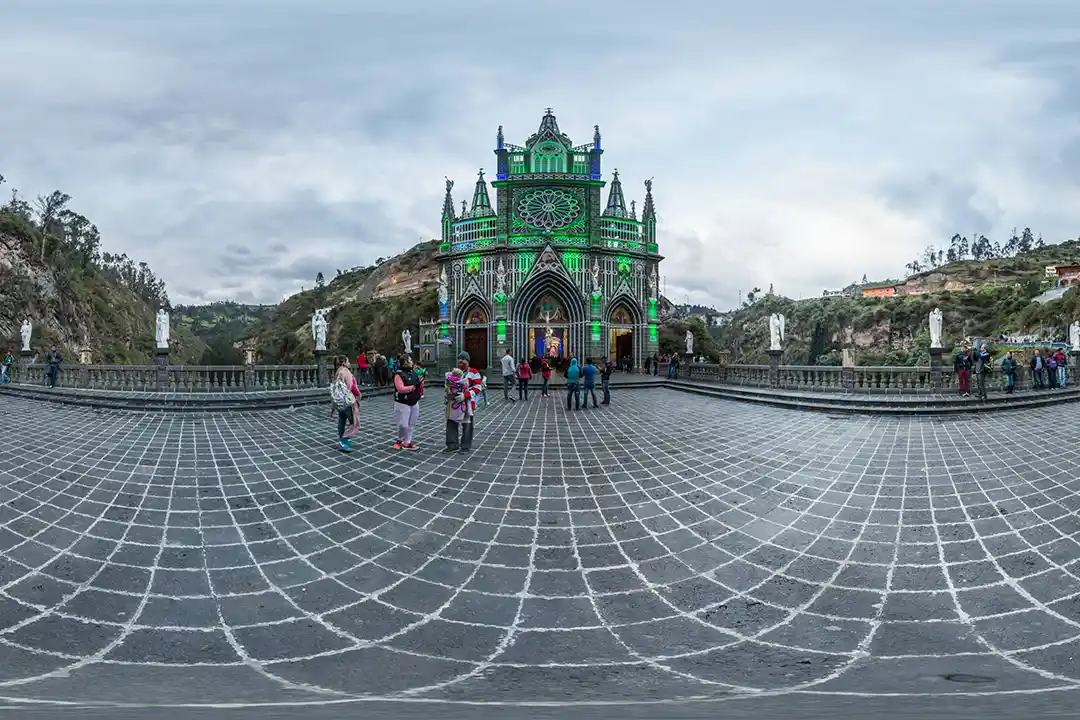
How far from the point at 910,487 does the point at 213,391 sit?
56.1ft

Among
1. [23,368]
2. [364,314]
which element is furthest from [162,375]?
[364,314]

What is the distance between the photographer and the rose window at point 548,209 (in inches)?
1309

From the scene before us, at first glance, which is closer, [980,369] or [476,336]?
[980,369]

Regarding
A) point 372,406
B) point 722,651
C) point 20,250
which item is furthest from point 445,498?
point 20,250

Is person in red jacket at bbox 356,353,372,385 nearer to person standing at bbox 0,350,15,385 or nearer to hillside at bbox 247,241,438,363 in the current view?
person standing at bbox 0,350,15,385

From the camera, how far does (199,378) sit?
16172 millimetres

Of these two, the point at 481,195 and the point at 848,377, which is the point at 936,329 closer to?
the point at 848,377

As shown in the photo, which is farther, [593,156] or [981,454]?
[593,156]

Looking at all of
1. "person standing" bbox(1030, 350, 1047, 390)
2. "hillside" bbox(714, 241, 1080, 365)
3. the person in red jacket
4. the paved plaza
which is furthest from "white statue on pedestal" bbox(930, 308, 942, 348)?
"hillside" bbox(714, 241, 1080, 365)

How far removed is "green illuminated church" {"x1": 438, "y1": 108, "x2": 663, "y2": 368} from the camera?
106ft

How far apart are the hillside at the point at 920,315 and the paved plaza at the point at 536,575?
2448 inches

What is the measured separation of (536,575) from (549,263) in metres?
28.6

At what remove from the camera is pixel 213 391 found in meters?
15.9

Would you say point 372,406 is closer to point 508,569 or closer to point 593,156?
point 508,569
